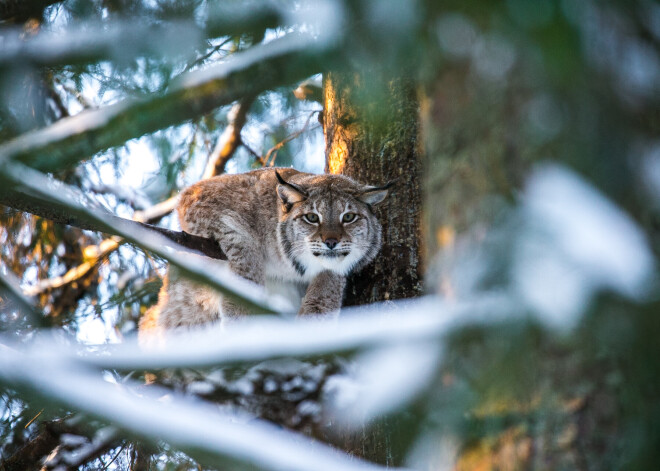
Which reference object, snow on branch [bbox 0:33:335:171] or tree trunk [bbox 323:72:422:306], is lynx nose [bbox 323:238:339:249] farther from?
snow on branch [bbox 0:33:335:171]

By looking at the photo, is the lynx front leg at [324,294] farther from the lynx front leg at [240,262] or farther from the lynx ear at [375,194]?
the lynx ear at [375,194]

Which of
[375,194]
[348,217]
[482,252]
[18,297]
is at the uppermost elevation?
[482,252]

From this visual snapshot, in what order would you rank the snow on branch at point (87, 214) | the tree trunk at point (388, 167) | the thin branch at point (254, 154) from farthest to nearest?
the thin branch at point (254, 154)
the tree trunk at point (388, 167)
the snow on branch at point (87, 214)

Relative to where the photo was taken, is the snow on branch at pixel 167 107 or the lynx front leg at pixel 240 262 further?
the lynx front leg at pixel 240 262

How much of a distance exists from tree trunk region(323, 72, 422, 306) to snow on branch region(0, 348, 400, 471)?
7.74ft

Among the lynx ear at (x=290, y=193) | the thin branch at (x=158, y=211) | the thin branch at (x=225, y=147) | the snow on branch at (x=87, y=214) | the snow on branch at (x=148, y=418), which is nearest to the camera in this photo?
the snow on branch at (x=148, y=418)

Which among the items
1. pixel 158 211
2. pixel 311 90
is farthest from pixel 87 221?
pixel 158 211

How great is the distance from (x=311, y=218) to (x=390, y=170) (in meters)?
0.72

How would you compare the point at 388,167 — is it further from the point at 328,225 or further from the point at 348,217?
the point at 328,225

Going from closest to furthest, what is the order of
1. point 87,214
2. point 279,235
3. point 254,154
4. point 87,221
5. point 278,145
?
point 87,214 → point 87,221 → point 279,235 → point 278,145 → point 254,154

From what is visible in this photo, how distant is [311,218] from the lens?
439 centimetres

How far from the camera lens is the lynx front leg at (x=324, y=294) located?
4.09 meters

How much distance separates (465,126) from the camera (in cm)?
146

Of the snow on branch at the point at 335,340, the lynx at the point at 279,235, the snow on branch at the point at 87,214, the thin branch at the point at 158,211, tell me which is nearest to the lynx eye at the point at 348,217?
the lynx at the point at 279,235
